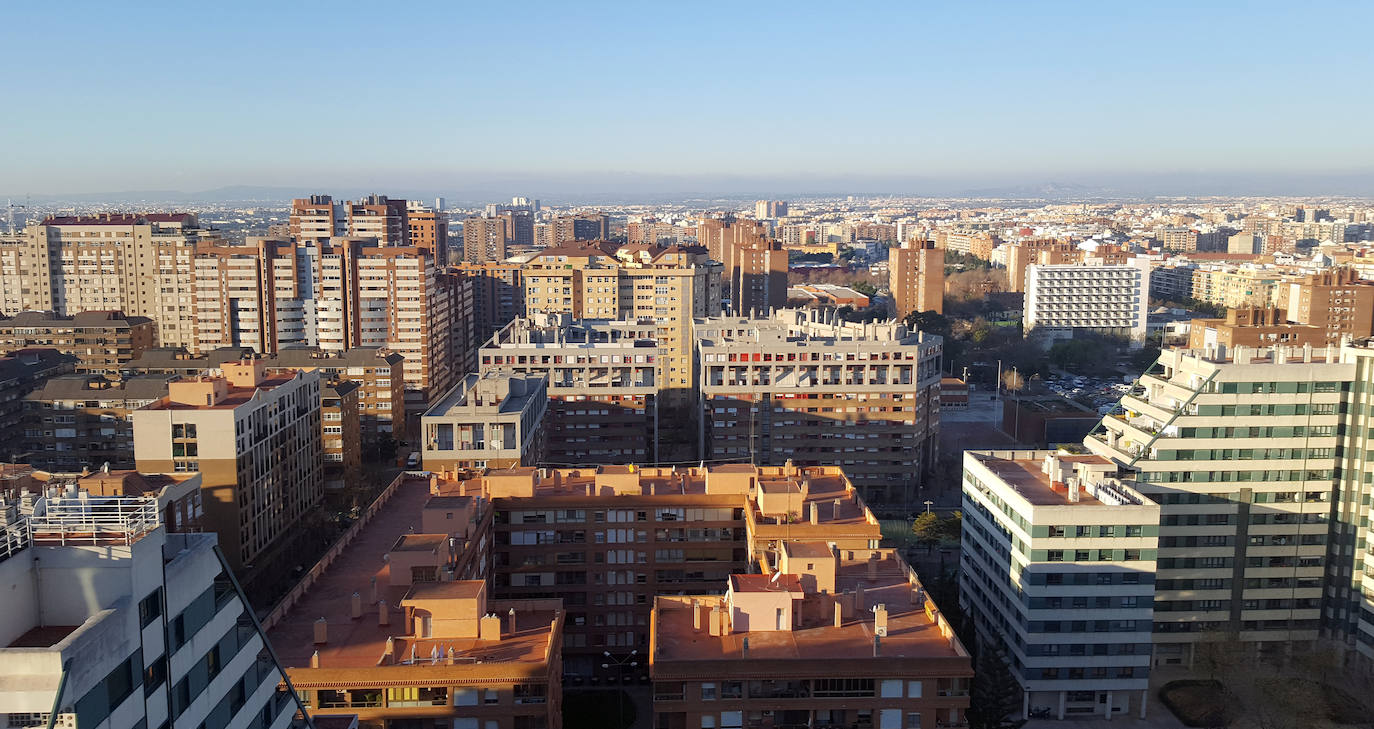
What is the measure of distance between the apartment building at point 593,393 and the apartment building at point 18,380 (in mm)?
17097

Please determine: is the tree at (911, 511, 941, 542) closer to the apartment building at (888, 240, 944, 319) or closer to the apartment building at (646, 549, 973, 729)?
the apartment building at (646, 549, 973, 729)

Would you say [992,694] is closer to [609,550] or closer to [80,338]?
[609,550]

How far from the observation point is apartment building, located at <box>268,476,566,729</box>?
14273mm

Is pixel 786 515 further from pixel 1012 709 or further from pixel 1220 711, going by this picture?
pixel 1220 711

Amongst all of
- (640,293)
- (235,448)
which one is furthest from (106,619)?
(640,293)

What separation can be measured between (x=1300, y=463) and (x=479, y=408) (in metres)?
19.3

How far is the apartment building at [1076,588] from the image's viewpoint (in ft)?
65.8

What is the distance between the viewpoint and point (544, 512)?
22.5m

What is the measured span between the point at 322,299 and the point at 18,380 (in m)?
12.5

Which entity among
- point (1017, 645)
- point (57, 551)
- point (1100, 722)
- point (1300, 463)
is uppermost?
point (57, 551)

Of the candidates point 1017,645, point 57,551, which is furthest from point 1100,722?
point 57,551

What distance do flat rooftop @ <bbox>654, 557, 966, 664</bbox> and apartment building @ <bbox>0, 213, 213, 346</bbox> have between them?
4820 cm

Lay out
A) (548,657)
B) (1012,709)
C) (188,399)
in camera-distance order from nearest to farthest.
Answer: (548,657) < (1012,709) < (188,399)

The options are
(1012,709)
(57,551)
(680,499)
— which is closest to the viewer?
(57,551)
